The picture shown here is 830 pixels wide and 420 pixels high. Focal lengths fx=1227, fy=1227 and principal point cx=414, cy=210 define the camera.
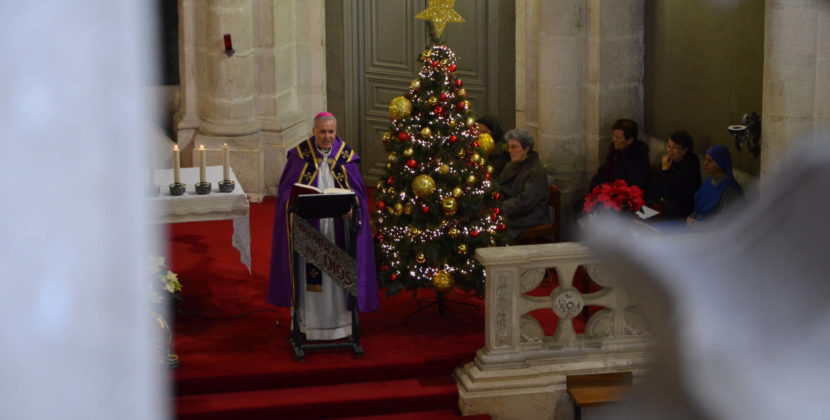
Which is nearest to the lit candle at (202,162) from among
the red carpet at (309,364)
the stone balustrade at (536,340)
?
the red carpet at (309,364)

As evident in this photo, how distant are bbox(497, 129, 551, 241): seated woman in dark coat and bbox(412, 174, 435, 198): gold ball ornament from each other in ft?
5.31

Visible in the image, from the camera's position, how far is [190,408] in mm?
8000

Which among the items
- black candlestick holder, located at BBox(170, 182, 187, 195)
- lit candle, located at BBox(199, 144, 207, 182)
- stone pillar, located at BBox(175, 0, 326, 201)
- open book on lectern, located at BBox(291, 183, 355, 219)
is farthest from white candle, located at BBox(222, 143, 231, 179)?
stone pillar, located at BBox(175, 0, 326, 201)

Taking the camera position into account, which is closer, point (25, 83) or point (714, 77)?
point (25, 83)

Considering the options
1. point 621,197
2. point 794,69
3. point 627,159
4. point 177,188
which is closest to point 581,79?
point 627,159

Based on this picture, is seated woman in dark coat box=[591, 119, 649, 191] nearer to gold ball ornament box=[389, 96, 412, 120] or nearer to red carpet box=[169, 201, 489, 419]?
red carpet box=[169, 201, 489, 419]

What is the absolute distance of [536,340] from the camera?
8.27 meters

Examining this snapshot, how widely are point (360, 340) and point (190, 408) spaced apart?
139 centimetres

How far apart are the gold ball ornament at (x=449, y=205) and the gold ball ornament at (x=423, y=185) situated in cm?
12

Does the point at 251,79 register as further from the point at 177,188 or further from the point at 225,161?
the point at 177,188

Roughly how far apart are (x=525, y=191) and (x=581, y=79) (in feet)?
6.63

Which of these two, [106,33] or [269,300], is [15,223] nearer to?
[106,33]

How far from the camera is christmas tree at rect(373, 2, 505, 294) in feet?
28.1

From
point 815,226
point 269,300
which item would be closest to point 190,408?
point 269,300
